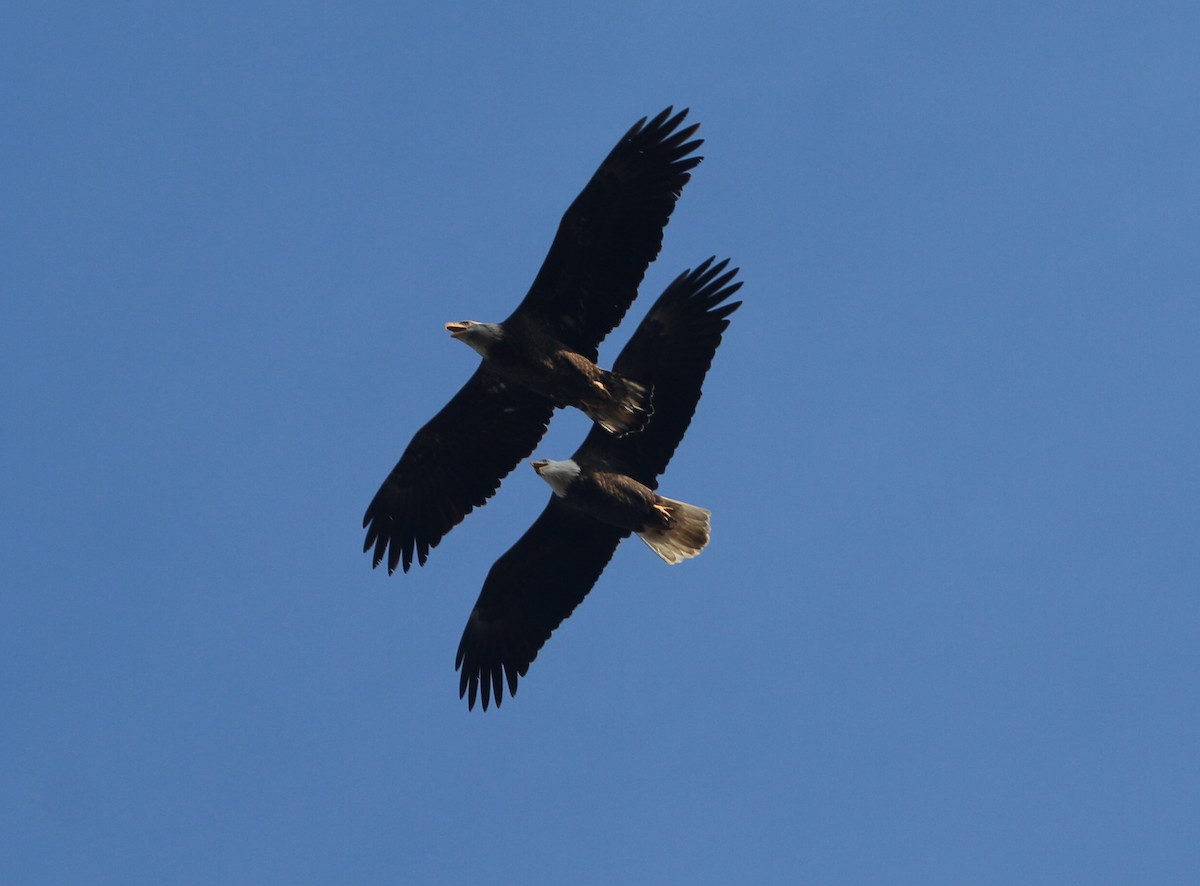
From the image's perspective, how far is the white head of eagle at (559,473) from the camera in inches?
647

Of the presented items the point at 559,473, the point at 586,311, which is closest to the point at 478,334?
the point at 586,311

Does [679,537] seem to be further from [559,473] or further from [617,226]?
[617,226]

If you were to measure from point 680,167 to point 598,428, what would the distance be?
2.32 m

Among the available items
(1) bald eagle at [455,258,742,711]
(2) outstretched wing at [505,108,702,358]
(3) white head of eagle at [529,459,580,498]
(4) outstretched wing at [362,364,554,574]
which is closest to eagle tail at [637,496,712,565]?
(1) bald eagle at [455,258,742,711]

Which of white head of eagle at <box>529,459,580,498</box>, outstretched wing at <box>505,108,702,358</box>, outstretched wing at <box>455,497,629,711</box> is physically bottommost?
outstretched wing at <box>455,497,629,711</box>

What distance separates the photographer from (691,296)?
16.6 metres

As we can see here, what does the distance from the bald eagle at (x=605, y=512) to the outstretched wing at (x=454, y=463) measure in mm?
522

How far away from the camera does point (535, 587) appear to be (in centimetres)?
1706

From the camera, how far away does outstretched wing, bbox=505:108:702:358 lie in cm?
1564

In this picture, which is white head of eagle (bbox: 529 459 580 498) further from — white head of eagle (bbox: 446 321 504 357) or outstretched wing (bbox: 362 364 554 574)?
white head of eagle (bbox: 446 321 504 357)

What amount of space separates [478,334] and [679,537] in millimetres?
2573

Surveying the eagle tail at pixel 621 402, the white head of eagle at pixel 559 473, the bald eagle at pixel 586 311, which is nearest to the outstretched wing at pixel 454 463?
the bald eagle at pixel 586 311

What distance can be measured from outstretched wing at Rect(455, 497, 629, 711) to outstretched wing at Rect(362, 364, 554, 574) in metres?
0.58

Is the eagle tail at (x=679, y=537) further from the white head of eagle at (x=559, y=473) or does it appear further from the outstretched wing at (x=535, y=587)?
the white head of eagle at (x=559, y=473)
